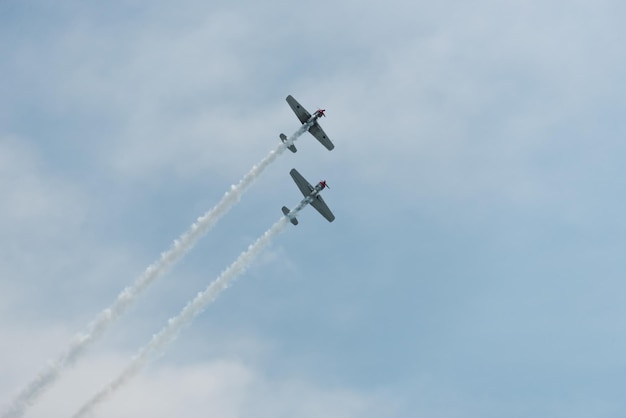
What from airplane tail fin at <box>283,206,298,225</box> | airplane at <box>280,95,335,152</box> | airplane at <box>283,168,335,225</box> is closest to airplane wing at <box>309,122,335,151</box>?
airplane at <box>280,95,335,152</box>

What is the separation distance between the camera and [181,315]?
129 m

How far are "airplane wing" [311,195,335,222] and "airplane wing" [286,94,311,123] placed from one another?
11.4m

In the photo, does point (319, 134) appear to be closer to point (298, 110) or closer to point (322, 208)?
point (298, 110)

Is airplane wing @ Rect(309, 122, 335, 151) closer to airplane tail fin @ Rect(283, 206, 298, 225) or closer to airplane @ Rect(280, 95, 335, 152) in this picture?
airplane @ Rect(280, 95, 335, 152)

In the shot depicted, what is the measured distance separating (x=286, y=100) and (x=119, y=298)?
35871 millimetres

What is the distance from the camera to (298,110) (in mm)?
139500

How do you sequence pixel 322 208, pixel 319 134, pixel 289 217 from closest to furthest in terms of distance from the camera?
pixel 289 217
pixel 319 134
pixel 322 208

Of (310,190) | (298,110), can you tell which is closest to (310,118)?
(298,110)

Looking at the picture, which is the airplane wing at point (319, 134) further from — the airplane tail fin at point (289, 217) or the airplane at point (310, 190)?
the airplane tail fin at point (289, 217)

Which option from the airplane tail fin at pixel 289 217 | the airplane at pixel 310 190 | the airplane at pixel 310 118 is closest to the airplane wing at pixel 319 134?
the airplane at pixel 310 118

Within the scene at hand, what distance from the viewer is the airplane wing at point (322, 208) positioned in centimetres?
14162

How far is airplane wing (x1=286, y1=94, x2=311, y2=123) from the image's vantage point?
13925 centimetres

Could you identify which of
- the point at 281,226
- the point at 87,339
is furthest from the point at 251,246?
the point at 87,339

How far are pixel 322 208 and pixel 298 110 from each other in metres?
14.4
